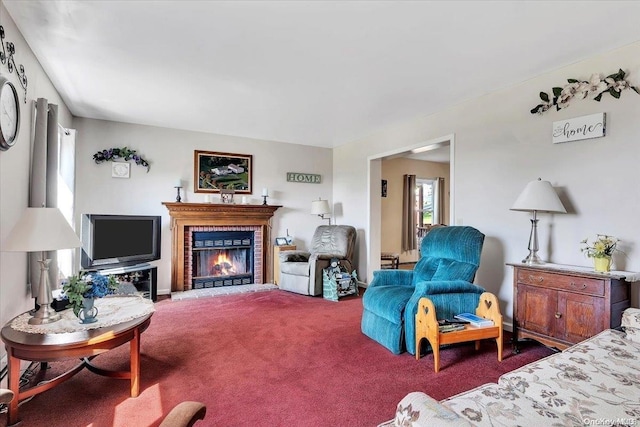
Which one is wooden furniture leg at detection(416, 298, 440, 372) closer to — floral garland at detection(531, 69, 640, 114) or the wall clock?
floral garland at detection(531, 69, 640, 114)

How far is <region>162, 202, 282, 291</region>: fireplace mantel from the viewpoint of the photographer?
4.83m

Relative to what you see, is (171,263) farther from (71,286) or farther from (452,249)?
(452,249)

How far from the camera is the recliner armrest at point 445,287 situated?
2652 mm

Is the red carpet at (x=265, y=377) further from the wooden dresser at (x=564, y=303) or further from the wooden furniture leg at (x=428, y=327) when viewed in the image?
the wooden dresser at (x=564, y=303)

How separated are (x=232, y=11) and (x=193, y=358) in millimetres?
2549

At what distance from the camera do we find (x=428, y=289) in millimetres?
2645

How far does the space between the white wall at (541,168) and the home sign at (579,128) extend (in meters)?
0.05

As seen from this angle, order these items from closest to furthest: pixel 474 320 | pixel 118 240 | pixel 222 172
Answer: pixel 474 320, pixel 118 240, pixel 222 172

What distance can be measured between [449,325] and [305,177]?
3941 millimetres

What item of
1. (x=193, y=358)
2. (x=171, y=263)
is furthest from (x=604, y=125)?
(x=171, y=263)

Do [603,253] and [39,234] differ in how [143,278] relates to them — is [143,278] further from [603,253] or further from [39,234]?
[603,253]

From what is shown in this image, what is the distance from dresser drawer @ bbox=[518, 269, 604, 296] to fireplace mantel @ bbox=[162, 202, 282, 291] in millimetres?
3785

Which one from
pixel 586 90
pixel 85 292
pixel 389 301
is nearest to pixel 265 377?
pixel 389 301

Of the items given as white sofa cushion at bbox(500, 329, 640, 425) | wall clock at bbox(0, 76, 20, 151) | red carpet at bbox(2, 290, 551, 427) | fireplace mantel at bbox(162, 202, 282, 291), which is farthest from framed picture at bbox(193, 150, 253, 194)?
white sofa cushion at bbox(500, 329, 640, 425)
